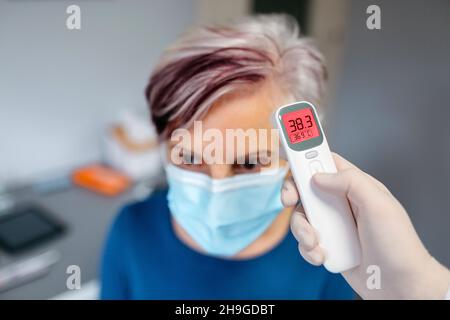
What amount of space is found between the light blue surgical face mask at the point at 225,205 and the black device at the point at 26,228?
529 mm

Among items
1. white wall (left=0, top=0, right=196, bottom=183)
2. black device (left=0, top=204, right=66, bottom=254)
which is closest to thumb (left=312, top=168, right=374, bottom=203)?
white wall (left=0, top=0, right=196, bottom=183)

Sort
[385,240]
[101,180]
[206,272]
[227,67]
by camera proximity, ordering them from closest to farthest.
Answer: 1. [385,240]
2. [227,67]
3. [206,272]
4. [101,180]

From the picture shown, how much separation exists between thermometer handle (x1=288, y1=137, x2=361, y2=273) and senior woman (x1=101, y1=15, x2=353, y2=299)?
0.15 meters

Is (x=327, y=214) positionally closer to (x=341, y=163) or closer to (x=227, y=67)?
(x=341, y=163)

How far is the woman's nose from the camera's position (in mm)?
646

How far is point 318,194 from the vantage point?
0.46 m

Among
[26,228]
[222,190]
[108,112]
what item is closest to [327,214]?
[222,190]

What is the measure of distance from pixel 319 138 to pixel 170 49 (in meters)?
0.33

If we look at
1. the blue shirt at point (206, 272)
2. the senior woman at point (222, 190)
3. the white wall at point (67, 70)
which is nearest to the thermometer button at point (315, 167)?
the senior woman at point (222, 190)

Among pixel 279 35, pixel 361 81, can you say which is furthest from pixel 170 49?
pixel 361 81

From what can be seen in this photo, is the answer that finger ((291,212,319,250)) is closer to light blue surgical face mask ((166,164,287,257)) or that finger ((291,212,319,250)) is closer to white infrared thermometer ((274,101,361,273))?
white infrared thermometer ((274,101,361,273))

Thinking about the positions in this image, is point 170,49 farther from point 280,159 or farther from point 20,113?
point 20,113

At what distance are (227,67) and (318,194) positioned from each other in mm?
252

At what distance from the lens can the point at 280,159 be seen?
618 millimetres
